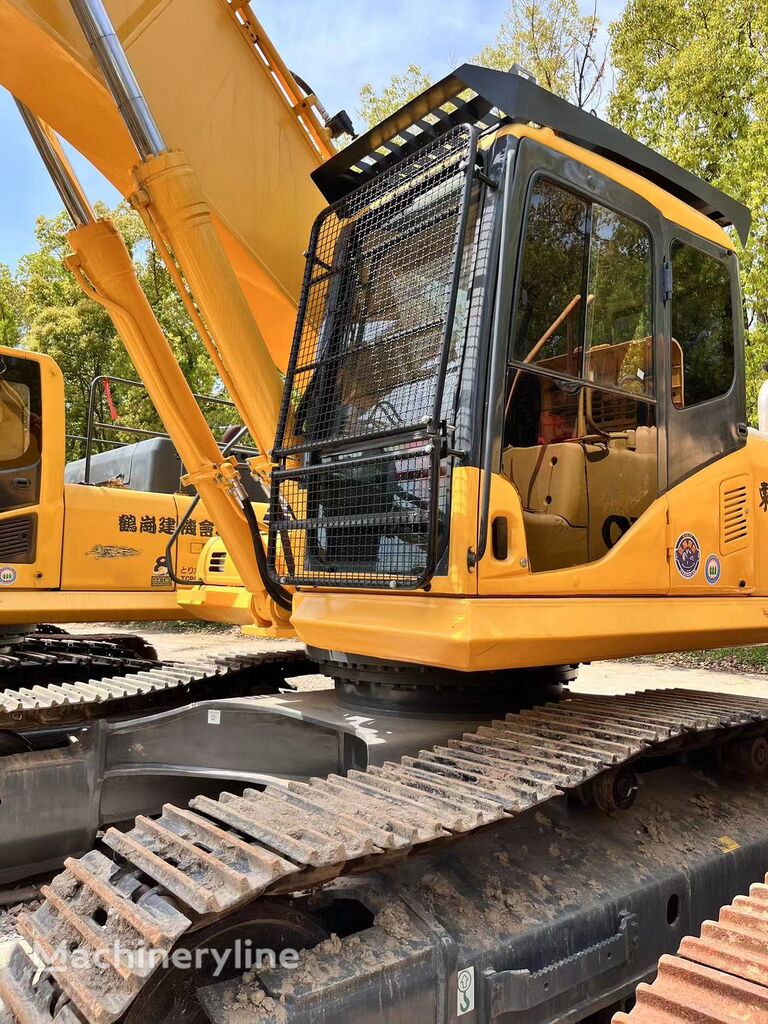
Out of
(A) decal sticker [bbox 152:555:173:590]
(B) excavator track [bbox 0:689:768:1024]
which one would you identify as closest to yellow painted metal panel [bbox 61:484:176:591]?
(A) decal sticker [bbox 152:555:173:590]

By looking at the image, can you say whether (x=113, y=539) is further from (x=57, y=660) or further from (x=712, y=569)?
(x=712, y=569)

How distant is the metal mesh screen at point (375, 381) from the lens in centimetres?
290

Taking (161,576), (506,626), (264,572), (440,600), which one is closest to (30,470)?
(161,576)

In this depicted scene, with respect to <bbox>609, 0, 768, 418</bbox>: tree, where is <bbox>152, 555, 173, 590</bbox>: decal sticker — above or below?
below

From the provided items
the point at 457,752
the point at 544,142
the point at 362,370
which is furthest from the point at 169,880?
the point at 544,142

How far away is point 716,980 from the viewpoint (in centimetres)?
192

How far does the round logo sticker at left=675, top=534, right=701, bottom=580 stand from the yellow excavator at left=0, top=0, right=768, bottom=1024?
0.6 inches

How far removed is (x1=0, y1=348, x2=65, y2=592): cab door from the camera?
18.7ft

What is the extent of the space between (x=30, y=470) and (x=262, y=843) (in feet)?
14.6

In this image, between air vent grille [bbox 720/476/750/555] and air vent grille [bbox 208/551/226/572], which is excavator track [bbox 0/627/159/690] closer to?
air vent grille [bbox 208/551/226/572]

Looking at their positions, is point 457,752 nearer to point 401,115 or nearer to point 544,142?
point 544,142

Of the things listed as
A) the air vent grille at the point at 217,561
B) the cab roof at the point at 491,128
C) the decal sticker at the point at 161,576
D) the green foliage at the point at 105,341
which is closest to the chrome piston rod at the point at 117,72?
the cab roof at the point at 491,128

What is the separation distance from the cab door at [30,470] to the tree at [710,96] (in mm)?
9884

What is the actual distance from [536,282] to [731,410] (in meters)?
1.31
